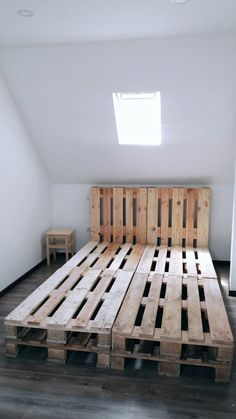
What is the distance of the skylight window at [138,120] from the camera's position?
3.82 m

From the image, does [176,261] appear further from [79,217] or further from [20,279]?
[20,279]

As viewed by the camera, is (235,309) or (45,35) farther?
(235,309)

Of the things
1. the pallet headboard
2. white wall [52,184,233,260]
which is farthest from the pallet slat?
white wall [52,184,233,260]

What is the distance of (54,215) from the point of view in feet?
16.1

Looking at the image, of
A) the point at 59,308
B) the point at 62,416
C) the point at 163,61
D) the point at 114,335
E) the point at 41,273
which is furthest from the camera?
the point at 41,273

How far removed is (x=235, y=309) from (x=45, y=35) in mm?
3060

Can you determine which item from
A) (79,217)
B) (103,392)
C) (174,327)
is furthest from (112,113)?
(103,392)

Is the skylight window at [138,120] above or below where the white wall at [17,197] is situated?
above

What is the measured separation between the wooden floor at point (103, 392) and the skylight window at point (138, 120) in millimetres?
2563

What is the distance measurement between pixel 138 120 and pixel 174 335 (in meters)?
2.65

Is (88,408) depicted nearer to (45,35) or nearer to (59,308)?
(59,308)

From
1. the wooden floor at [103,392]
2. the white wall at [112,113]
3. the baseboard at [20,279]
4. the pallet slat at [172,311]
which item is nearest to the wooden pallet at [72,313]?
the wooden floor at [103,392]

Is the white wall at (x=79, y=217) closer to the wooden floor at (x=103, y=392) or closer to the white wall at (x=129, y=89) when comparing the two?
the white wall at (x=129, y=89)

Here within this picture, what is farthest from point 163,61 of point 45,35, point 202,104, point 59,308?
point 59,308
